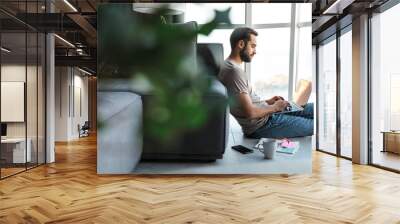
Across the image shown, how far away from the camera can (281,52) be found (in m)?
6.05

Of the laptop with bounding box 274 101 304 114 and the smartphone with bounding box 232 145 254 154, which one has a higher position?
the laptop with bounding box 274 101 304 114

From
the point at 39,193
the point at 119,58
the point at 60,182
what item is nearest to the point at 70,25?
the point at 60,182

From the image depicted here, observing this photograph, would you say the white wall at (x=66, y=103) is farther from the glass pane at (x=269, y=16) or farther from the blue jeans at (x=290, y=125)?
the glass pane at (x=269, y=16)

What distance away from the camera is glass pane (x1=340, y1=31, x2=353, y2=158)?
8.32 metres

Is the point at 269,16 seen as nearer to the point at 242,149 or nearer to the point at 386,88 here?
the point at 242,149

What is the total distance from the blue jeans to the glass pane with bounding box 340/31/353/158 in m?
2.49

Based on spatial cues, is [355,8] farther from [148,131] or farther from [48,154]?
[148,131]

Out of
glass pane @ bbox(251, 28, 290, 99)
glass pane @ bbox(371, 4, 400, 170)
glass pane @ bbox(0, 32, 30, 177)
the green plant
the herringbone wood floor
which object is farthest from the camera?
glass pane @ bbox(371, 4, 400, 170)

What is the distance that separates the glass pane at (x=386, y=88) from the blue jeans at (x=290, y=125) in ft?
5.55

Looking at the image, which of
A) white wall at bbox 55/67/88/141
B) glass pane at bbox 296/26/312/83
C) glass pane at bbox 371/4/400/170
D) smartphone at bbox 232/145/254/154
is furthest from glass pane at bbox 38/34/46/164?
white wall at bbox 55/67/88/141

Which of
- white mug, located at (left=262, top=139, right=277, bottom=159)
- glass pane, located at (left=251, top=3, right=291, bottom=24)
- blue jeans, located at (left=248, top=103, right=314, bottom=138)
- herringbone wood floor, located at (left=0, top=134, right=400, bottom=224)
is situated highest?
glass pane, located at (left=251, top=3, right=291, bottom=24)

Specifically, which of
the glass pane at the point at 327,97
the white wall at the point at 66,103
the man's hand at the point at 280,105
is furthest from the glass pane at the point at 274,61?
the white wall at the point at 66,103

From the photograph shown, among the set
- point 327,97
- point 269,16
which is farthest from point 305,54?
point 269,16

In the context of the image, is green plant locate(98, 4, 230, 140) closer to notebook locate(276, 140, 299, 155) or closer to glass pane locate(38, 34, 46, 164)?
notebook locate(276, 140, 299, 155)
